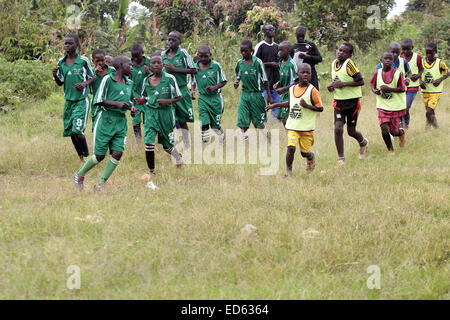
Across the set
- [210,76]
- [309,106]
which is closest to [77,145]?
[210,76]

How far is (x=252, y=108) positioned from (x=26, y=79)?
6.41 m

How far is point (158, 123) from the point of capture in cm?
815

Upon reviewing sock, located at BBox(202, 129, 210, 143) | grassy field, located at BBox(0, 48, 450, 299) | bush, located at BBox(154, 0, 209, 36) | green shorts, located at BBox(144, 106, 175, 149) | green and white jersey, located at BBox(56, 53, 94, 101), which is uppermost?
bush, located at BBox(154, 0, 209, 36)

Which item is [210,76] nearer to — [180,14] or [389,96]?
[389,96]

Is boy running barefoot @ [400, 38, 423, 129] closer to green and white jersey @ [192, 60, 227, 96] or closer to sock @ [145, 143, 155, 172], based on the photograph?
green and white jersey @ [192, 60, 227, 96]

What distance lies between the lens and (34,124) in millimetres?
12000

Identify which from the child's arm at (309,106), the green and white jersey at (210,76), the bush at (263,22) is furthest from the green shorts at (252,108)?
the bush at (263,22)

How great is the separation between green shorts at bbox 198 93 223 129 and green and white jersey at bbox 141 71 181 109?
1803 mm

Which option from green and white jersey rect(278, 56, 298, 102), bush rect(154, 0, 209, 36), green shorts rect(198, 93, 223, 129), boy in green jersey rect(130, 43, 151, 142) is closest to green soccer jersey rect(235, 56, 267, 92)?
green and white jersey rect(278, 56, 298, 102)

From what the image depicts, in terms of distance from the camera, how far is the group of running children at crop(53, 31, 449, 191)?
7.43 metres

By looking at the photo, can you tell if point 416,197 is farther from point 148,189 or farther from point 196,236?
point 148,189

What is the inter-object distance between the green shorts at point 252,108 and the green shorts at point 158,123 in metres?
2.31

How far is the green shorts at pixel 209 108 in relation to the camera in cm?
992

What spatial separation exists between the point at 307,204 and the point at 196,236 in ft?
5.49
